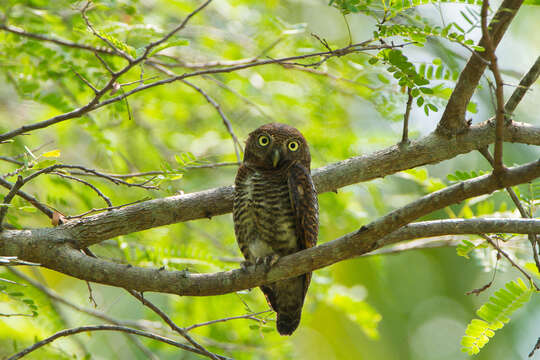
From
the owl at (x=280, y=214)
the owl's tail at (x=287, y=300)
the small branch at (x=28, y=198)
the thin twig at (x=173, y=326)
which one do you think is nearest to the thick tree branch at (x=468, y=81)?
the owl at (x=280, y=214)

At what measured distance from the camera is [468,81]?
311cm

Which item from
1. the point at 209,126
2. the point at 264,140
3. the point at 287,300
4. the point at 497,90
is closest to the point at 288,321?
the point at 287,300

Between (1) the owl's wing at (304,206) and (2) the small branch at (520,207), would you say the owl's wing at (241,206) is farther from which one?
(2) the small branch at (520,207)

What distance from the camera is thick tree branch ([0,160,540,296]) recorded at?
2.41 meters

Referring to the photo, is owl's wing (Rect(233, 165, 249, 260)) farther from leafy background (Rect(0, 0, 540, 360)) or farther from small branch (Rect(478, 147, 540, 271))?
small branch (Rect(478, 147, 540, 271))

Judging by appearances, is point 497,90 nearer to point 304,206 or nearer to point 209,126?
point 304,206

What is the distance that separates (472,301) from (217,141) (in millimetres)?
7378

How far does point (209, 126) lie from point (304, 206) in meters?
3.06

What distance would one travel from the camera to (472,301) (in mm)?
11031

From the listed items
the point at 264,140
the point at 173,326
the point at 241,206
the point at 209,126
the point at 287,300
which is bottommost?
the point at 173,326

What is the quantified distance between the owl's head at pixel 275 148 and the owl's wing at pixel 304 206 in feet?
1.00

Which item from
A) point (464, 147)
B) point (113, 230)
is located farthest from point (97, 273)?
point (464, 147)

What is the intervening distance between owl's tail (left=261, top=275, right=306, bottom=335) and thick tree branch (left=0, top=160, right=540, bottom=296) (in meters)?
0.95

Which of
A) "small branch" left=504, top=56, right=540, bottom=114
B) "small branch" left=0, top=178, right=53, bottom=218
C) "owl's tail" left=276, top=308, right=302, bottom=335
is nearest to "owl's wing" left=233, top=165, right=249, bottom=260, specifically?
"owl's tail" left=276, top=308, right=302, bottom=335
